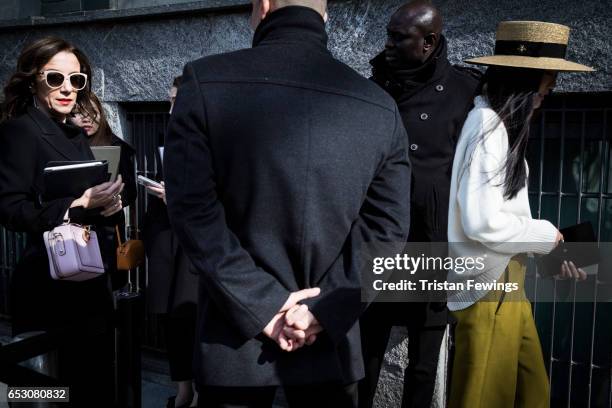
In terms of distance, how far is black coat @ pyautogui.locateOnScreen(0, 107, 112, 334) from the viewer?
114 inches

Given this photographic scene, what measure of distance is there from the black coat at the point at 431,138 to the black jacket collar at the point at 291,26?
1163 mm

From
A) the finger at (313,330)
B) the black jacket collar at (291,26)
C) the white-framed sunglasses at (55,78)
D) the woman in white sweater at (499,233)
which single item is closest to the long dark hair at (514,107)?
the woman in white sweater at (499,233)

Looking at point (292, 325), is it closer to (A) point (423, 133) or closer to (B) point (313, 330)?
(B) point (313, 330)

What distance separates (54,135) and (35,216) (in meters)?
0.45

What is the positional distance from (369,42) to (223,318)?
254cm

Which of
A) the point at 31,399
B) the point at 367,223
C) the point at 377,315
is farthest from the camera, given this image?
the point at 377,315

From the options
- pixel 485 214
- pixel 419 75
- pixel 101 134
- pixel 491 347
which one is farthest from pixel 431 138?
pixel 101 134

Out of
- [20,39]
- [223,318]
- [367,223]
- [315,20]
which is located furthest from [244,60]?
[20,39]

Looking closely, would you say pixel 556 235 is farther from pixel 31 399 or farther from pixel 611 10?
pixel 31 399

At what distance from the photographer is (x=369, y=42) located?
392 centimetres

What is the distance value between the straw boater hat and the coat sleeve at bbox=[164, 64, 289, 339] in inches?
51.7

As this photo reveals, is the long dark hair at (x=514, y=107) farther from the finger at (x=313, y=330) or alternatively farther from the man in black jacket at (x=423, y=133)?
the finger at (x=313, y=330)

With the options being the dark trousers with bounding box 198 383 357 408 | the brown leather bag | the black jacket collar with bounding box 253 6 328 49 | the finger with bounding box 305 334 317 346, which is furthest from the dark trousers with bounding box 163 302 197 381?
the black jacket collar with bounding box 253 6 328 49

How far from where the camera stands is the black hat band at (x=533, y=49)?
2.59m
